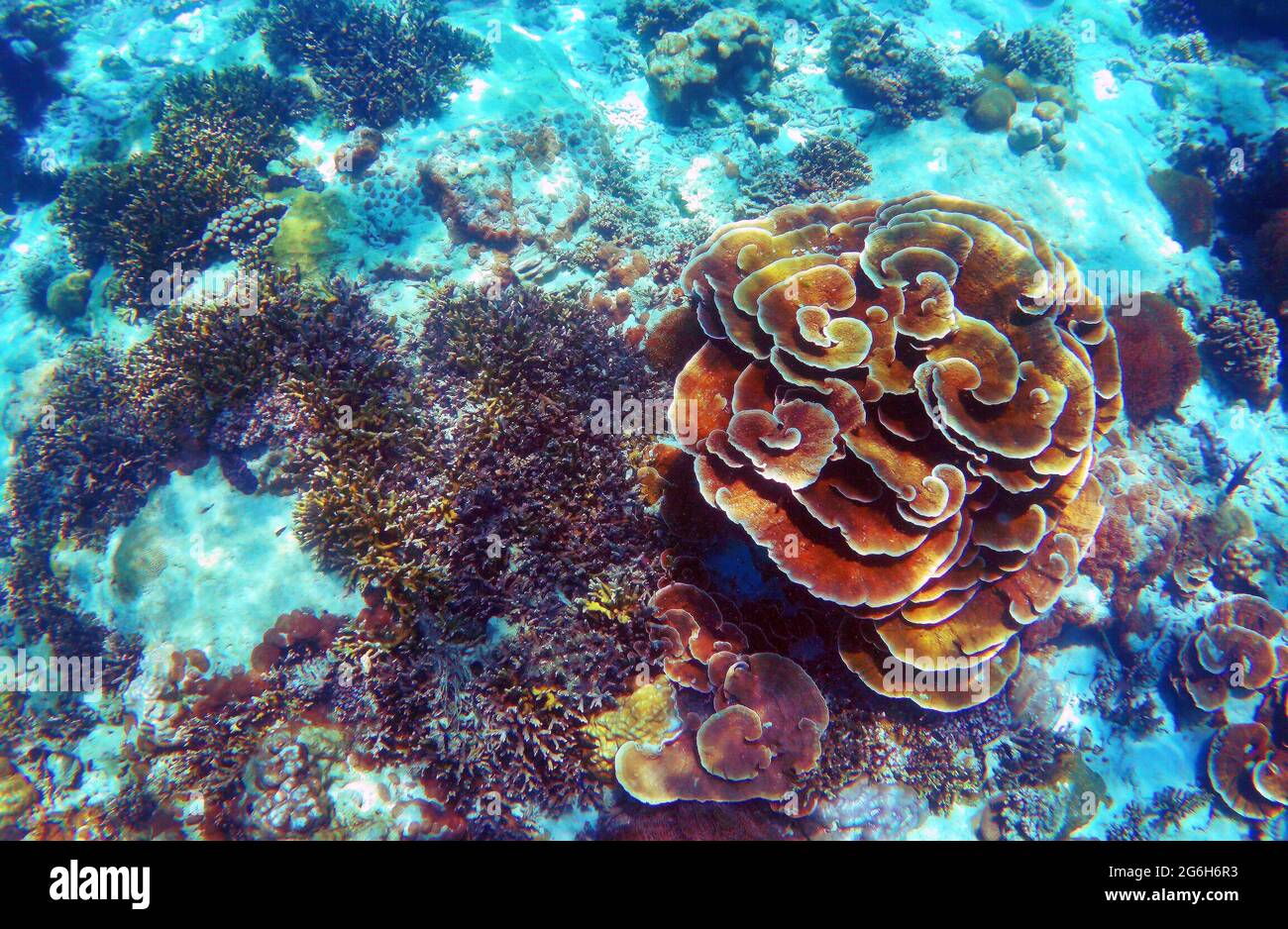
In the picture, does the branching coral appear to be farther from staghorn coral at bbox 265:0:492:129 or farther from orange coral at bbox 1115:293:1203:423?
staghorn coral at bbox 265:0:492:129

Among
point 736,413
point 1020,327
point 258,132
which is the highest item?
point 258,132

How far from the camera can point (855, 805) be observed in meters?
5.03

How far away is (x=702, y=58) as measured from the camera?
10.2 metres

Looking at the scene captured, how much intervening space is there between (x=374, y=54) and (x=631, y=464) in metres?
10.0

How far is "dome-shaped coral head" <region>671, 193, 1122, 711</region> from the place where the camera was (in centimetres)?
399

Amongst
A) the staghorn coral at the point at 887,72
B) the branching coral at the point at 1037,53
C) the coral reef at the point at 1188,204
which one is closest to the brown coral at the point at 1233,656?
the coral reef at the point at 1188,204

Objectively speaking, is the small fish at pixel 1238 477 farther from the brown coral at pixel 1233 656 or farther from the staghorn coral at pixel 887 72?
the staghorn coral at pixel 887 72

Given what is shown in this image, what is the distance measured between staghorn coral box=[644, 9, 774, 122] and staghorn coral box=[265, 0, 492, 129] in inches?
135

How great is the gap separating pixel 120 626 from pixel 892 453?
335 inches

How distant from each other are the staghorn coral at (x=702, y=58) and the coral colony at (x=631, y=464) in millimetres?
96
